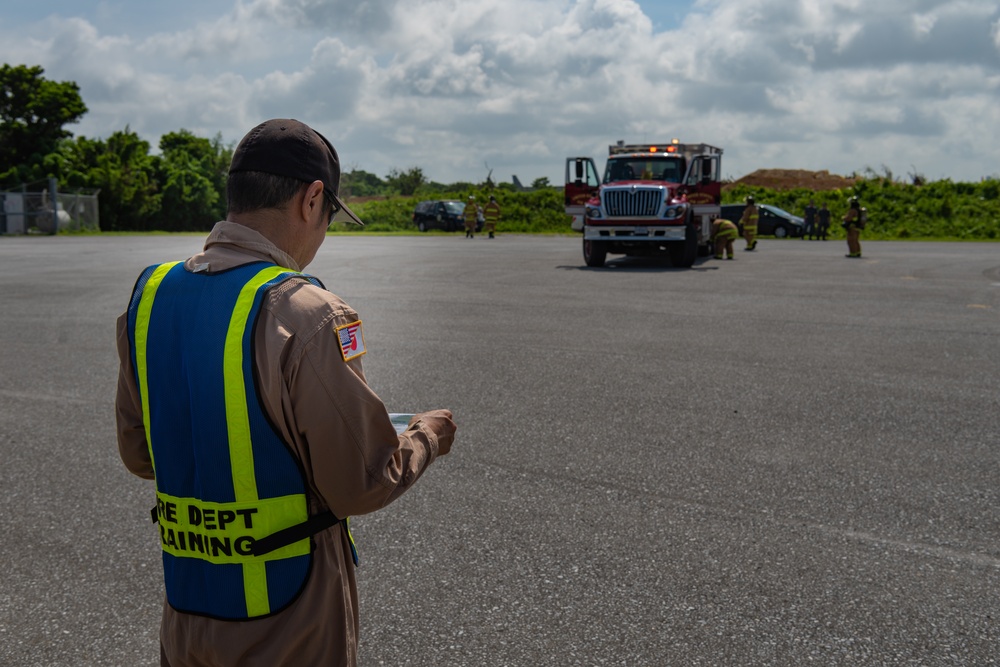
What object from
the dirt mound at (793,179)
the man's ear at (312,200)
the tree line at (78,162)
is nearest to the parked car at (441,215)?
the tree line at (78,162)

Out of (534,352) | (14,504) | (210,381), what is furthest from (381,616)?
(534,352)

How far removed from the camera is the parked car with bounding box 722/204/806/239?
40.0m

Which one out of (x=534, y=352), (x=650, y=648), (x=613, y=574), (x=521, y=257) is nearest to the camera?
(x=650, y=648)

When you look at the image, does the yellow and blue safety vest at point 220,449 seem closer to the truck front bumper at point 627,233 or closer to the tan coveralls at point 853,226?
the truck front bumper at point 627,233

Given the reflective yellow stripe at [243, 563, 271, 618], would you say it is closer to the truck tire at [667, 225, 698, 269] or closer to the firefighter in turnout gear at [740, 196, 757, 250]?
the truck tire at [667, 225, 698, 269]

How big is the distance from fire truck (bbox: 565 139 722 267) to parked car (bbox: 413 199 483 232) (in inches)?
944

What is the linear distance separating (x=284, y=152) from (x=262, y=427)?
1.89 ft

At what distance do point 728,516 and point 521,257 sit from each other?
20.2 meters

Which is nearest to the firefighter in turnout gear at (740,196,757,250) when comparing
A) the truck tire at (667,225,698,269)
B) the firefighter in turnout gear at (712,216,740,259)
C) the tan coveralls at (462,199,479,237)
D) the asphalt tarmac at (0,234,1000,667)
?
the firefighter in turnout gear at (712,216,740,259)

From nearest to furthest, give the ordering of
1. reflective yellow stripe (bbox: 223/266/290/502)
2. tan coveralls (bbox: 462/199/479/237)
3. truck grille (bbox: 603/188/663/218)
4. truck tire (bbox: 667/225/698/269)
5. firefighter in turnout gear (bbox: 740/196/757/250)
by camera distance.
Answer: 1. reflective yellow stripe (bbox: 223/266/290/502)
2. truck tire (bbox: 667/225/698/269)
3. truck grille (bbox: 603/188/663/218)
4. firefighter in turnout gear (bbox: 740/196/757/250)
5. tan coveralls (bbox: 462/199/479/237)

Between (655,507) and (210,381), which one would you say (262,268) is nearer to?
(210,381)

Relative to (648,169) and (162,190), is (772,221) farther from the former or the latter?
(162,190)

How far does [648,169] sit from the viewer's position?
76.3 feet

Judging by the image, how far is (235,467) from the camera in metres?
1.93
